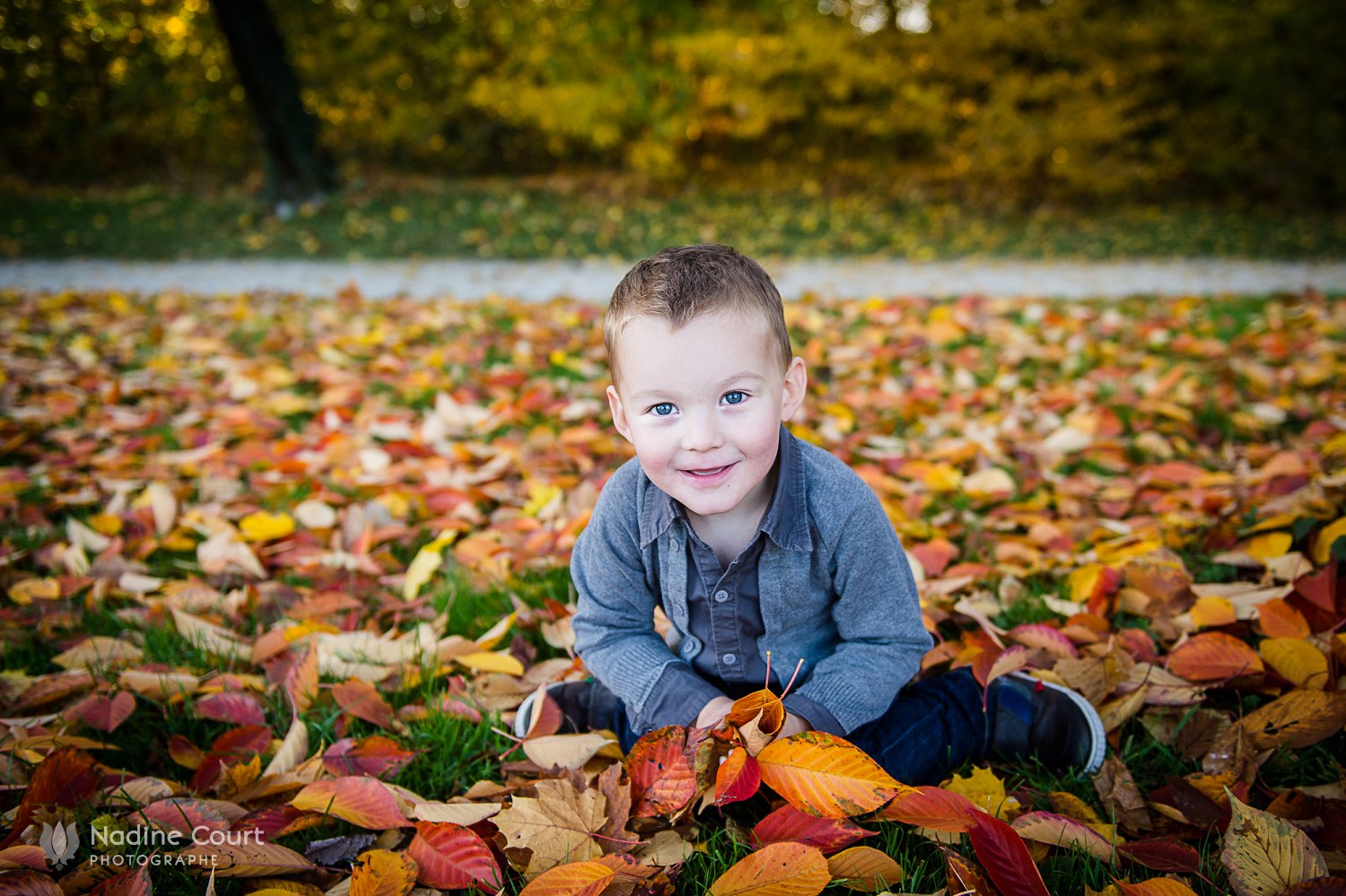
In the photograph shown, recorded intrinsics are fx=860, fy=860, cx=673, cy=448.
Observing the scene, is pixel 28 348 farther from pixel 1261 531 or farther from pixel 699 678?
pixel 1261 531

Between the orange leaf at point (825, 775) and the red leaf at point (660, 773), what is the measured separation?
11cm

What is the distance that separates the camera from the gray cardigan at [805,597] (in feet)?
4.20

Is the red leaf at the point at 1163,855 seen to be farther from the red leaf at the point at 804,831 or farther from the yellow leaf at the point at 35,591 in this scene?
the yellow leaf at the point at 35,591

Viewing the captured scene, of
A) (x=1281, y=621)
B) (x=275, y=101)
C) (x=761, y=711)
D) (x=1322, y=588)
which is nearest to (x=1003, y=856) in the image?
(x=761, y=711)

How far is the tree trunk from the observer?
8812 millimetres

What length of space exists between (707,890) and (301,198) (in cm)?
982

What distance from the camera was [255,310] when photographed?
17.1 feet

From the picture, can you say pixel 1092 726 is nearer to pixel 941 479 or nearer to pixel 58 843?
pixel 941 479

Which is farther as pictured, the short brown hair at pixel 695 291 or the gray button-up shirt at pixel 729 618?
the gray button-up shirt at pixel 729 618

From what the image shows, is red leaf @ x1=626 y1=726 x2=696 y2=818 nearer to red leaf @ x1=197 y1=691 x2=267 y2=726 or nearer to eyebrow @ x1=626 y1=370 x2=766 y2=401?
eyebrow @ x1=626 y1=370 x2=766 y2=401

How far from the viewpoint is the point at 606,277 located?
21.9ft

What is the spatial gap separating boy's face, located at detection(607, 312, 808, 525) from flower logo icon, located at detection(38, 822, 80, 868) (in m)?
0.94

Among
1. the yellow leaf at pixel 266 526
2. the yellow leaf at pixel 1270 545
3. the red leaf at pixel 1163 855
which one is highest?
the yellow leaf at pixel 266 526

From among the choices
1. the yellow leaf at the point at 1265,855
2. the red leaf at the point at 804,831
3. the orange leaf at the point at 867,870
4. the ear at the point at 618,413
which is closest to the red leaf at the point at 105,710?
the ear at the point at 618,413
